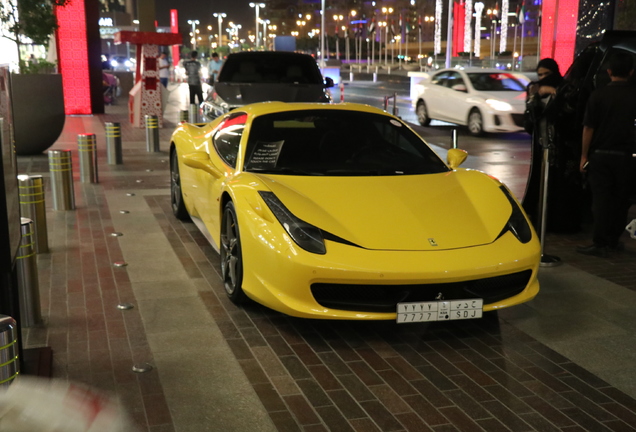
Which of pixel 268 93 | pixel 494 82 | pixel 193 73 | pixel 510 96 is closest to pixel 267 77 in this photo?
pixel 268 93

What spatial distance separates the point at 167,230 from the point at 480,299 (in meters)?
4.20

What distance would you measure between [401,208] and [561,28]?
70.2 feet

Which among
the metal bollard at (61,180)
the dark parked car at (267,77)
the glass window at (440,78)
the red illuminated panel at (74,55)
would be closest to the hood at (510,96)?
the glass window at (440,78)

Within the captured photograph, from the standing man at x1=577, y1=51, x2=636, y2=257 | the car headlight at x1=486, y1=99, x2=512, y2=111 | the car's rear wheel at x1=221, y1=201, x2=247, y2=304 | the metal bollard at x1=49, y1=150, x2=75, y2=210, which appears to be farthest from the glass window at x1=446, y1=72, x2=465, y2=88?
the car's rear wheel at x1=221, y1=201, x2=247, y2=304

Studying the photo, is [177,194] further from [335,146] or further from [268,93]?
[268,93]

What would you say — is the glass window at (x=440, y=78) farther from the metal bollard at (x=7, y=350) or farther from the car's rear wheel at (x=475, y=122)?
the metal bollard at (x=7, y=350)

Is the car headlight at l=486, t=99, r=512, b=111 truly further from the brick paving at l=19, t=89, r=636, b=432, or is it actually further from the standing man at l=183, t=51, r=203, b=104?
the brick paving at l=19, t=89, r=636, b=432

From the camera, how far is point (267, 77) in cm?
1415

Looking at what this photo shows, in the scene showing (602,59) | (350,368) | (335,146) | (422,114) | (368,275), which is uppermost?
(602,59)

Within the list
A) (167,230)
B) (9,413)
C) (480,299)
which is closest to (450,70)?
(167,230)

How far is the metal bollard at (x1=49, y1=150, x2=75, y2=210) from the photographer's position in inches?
344

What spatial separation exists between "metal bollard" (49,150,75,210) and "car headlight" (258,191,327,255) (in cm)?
463

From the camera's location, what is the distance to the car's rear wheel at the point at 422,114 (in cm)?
1962

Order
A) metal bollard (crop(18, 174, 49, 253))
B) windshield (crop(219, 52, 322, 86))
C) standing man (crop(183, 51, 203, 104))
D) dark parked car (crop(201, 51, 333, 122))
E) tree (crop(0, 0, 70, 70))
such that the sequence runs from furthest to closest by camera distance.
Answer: standing man (crop(183, 51, 203, 104)) → windshield (crop(219, 52, 322, 86)) → tree (crop(0, 0, 70, 70)) → dark parked car (crop(201, 51, 333, 122)) → metal bollard (crop(18, 174, 49, 253))
